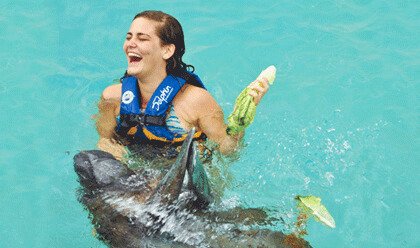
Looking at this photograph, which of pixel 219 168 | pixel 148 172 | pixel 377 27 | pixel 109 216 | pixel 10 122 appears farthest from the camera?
pixel 377 27

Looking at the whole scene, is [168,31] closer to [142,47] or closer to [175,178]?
[142,47]

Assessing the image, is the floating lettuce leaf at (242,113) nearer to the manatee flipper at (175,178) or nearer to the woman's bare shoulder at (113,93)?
the manatee flipper at (175,178)

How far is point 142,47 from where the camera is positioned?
4.54 meters

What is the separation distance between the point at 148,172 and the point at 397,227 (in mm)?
2439

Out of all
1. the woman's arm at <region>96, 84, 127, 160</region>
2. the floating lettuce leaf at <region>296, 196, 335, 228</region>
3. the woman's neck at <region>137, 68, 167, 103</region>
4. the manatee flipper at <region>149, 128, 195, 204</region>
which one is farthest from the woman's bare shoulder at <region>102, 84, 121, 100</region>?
the floating lettuce leaf at <region>296, 196, 335, 228</region>

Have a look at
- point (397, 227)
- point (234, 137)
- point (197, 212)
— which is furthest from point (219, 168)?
point (397, 227)

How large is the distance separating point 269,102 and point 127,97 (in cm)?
221

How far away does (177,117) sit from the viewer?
15.6 ft

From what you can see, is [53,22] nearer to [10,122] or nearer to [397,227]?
[10,122]

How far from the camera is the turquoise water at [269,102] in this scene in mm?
5508

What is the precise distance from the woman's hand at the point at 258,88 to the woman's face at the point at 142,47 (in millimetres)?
774

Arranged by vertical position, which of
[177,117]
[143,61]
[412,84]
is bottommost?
[412,84]

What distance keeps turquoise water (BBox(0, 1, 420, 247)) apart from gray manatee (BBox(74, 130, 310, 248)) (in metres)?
0.32

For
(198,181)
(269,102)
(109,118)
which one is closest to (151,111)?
(109,118)
